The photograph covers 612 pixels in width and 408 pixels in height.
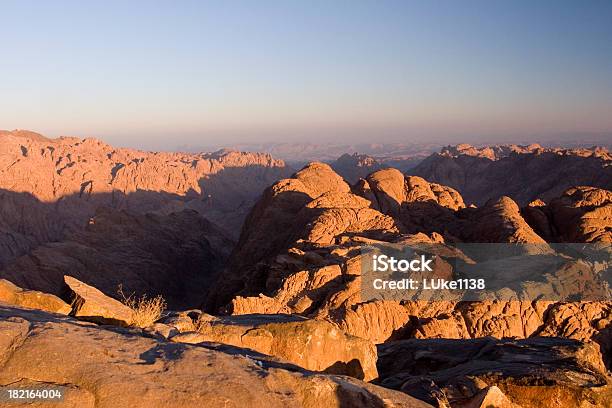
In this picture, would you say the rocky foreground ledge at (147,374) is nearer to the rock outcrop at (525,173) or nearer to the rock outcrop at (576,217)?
the rock outcrop at (576,217)

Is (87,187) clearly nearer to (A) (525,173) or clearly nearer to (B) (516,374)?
(A) (525,173)

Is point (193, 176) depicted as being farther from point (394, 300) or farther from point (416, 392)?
point (416, 392)

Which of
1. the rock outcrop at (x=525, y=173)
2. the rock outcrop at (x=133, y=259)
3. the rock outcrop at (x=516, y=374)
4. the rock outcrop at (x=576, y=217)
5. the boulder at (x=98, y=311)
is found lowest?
the rock outcrop at (x=133, y=259)

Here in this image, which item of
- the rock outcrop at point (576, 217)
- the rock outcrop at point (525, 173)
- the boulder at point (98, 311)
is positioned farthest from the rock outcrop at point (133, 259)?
the rock outcrop at point (525, 173)

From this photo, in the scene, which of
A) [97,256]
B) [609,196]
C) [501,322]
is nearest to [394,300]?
[501,322]

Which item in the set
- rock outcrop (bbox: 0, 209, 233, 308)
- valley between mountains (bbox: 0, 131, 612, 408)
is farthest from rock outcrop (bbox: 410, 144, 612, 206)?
rock outcrop (bbox: 0, 209, 233, 308)

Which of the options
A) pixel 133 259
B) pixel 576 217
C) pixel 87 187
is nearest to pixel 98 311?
pixel 576 217
